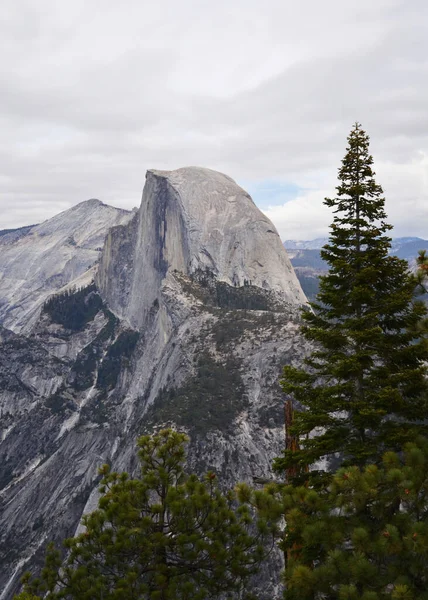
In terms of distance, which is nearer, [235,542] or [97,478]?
[235,542]

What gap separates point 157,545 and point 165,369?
9163cm

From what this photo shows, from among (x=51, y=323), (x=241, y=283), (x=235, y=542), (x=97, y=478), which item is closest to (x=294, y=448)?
(x=235, y=542)

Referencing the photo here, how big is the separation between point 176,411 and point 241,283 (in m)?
69.4

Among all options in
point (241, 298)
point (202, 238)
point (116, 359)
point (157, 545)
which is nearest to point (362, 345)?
point (157, 545)

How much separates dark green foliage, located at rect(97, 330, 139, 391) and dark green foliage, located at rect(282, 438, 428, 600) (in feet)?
497

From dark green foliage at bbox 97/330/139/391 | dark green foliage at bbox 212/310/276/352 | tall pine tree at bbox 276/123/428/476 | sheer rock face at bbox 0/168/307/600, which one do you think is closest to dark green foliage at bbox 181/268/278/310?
sheer rock face at bbox 0/168/307/600

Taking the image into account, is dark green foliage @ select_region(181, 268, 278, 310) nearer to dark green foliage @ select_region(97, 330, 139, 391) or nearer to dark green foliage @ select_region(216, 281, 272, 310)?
dark green foliage @ select_region(216, 281, 272, 310)

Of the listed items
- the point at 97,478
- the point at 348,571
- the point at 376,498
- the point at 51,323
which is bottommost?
the point at 97,478

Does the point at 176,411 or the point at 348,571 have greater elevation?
the point at 348,571

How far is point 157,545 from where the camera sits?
14.3 meters

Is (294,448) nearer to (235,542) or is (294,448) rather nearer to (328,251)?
(235,542)

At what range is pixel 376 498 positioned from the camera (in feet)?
35.1

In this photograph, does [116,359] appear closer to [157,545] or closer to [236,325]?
[236,325]

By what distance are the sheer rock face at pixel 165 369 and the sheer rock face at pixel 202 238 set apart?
19.0 inches
